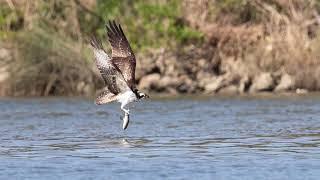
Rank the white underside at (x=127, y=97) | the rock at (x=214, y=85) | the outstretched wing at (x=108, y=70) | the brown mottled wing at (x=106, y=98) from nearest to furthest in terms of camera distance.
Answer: the outstretched wing at (x=108, y=70)
the white underside at (x=127, y=97)
the brown mottled wing at (x=106, y=98)
the rock at (x=214, y=85)

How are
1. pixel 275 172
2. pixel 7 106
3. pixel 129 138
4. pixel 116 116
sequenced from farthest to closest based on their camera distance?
pixel 7 106 < pixel 116 116 < pixel 129 138 < pixel 275 172

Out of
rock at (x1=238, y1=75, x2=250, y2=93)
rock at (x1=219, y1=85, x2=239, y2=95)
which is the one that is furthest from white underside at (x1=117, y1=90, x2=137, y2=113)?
rock at (x1=238, y1=75, x2=250, y2=93)

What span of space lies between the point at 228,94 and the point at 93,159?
16.6 metres

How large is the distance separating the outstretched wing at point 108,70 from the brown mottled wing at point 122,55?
0.26 ft

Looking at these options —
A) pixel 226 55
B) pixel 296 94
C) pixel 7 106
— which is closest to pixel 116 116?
pixel 7 106

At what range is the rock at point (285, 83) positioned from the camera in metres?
31.3

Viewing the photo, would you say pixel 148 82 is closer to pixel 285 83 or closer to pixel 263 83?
pixel 263 83

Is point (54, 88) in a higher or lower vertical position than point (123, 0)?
lower

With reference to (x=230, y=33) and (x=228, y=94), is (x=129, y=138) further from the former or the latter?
(x=230, y=33)

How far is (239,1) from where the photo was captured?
1378 inches

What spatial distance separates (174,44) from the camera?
3359 centimetres

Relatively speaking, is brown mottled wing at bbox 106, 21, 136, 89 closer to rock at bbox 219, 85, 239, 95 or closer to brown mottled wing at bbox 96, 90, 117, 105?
brown mottled wing at bbox 96, 90, 117, 105

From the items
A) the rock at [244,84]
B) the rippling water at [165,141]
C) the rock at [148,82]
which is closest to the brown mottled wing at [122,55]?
the rippling water at [165,141]

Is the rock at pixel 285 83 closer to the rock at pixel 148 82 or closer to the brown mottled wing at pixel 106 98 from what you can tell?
the rock at pixel 148 82
